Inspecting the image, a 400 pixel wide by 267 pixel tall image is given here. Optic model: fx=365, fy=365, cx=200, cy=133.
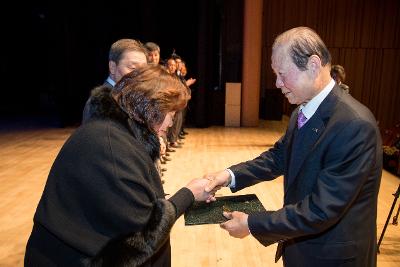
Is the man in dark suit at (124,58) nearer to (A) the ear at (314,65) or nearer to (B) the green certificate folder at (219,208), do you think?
(B) the green certificate folder at (219,208)

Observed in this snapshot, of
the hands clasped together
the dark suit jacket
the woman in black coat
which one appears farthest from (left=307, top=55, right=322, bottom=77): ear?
the hands clasped together

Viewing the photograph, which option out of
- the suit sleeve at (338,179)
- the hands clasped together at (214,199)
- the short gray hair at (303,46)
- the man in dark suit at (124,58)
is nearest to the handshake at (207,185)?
the hands clasped together at (214,199)

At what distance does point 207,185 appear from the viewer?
1.56 metres

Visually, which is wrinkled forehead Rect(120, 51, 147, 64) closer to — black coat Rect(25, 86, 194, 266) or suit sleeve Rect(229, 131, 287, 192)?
suit sleeve Rect(229, 131, 287, 192)

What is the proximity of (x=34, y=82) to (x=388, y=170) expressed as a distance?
10.7m

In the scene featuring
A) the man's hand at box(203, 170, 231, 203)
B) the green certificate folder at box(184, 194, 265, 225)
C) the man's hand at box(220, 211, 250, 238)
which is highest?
the man's hand at box(203, 170, 231, 203)

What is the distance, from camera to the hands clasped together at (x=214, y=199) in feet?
4.53

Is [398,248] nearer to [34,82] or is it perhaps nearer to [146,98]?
[146,98]

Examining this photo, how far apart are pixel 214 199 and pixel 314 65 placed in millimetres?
783

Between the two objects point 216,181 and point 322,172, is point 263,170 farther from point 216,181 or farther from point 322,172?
point 322,172

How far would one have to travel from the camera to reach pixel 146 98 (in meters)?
1.26

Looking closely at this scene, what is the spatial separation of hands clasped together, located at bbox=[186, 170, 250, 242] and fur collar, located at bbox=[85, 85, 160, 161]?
0.30 metres

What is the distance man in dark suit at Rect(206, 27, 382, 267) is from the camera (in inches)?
44.9

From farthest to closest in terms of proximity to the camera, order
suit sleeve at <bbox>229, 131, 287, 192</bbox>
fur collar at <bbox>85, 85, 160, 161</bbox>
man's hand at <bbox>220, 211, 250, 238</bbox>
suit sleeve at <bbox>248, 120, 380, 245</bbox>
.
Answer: suit sleeve at <bbox>229, 131, 287, 192</bbox>, man's hand at <bbox>220, 211, 250, 238</bbox>, fur collar at <bbox>85, 85, 160, 161</bbox>, suit sleeve at <bbox>248, 120, 380, 245</bbox>
